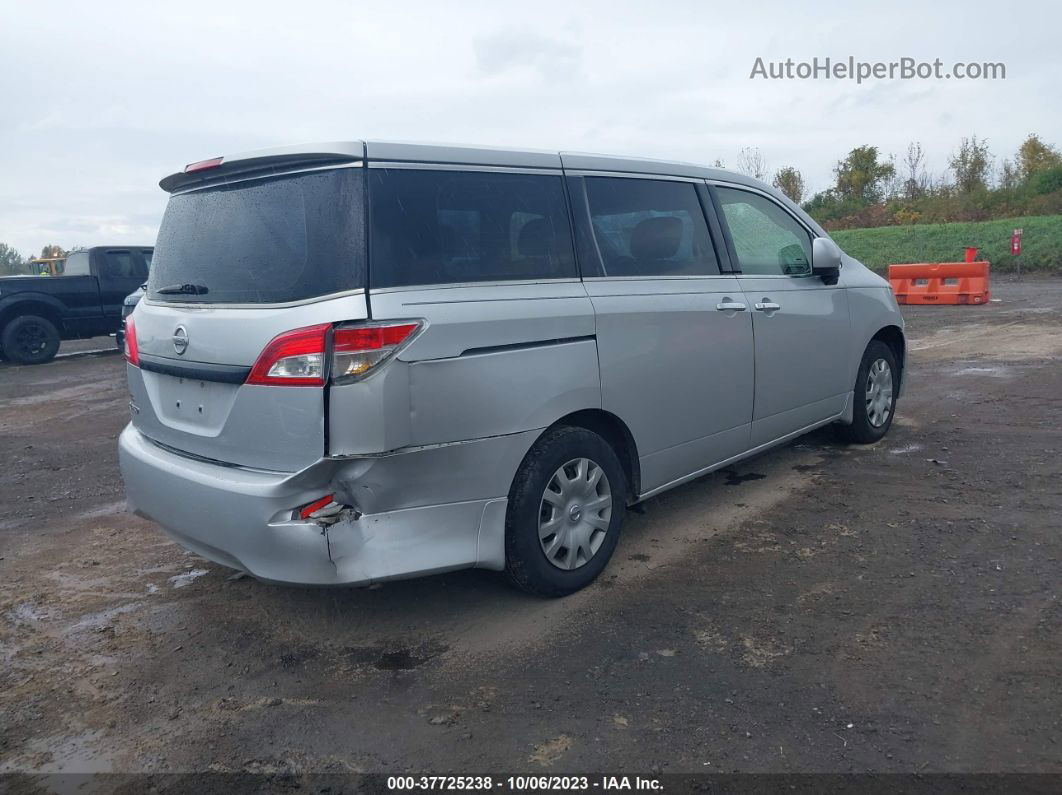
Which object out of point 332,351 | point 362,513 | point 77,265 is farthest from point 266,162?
point 77,265

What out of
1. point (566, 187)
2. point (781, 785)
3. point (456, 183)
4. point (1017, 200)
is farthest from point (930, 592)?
point (1017, 200)

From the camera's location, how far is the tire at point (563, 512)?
11.3 feet

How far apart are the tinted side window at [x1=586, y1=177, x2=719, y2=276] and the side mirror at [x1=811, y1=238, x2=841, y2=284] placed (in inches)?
37.9

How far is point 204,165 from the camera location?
3490 mm

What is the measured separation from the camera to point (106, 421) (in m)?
8.61

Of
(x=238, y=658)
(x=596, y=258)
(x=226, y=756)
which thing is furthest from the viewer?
(x=596, y=258)

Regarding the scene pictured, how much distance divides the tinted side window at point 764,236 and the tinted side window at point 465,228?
142 centimetres

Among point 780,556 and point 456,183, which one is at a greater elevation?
point 456,183

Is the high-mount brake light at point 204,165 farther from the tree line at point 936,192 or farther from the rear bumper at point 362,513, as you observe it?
the tree line at point 936,192

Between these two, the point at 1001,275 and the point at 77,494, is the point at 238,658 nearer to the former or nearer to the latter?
the point at 77,494

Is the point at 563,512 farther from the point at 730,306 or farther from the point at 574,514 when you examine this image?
the point at 730,306

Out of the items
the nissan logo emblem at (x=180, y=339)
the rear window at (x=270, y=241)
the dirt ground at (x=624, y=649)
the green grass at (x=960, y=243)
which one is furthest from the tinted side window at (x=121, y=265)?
the green grass at (x=960, y=243)

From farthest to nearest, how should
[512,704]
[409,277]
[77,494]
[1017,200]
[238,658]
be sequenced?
[1017,200] < [77,494] < [238,658] < [409,277] < [512,704]

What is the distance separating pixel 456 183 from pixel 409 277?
0.53m
